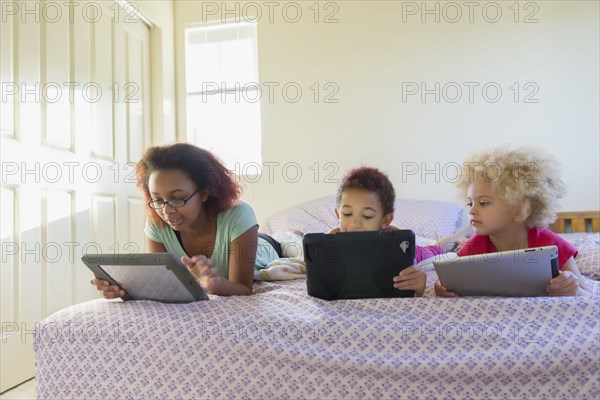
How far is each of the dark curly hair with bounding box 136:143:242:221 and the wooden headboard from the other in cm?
204

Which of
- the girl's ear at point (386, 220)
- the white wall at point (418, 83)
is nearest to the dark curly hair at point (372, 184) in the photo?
the girl's ear at point (386, 220)

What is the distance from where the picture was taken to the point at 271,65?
11.3 ft

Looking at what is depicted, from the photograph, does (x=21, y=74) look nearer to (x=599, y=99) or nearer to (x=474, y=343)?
(x=474, y=343)

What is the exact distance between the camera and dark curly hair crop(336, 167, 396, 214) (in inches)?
63.6

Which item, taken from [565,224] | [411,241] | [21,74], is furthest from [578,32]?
[21,74]

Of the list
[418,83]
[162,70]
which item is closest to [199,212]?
[418,83]

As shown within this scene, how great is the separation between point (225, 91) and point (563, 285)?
284cm

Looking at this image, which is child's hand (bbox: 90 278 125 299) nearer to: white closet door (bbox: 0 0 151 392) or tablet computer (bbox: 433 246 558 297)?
tablet computer (bbox: 433 246 558 297)

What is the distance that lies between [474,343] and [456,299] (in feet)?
0.34

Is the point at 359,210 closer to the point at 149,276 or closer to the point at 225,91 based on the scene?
the point at 149,276

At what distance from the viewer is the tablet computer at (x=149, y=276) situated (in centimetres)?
108

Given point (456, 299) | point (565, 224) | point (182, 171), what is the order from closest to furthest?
point (456, 299) → point (182, 171) → point (565, 224)

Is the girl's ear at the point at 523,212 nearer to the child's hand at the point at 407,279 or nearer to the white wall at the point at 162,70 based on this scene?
the child's hand at the point at 407,279

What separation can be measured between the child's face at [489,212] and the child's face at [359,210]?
0.96 feet
